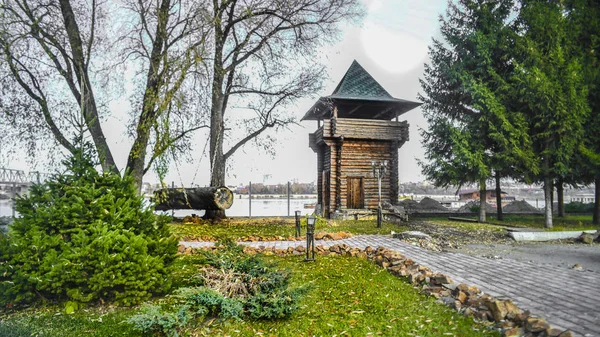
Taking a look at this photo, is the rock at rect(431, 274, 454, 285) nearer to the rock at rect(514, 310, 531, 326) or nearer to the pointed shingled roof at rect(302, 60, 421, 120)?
the rock at rect(514, 310, 531, 326)

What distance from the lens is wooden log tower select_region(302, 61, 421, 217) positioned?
20.7m

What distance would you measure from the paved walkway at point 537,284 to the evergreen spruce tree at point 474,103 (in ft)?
37.7

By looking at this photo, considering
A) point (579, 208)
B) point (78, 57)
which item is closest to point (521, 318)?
point (78, 57)

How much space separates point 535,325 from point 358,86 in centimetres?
1966

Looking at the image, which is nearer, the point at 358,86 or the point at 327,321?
the point at 327,321

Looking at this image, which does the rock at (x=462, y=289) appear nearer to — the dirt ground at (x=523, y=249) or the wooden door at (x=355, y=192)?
the dirt ground at (x=523, y=249)

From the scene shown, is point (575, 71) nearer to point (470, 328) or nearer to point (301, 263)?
point (301, 263)

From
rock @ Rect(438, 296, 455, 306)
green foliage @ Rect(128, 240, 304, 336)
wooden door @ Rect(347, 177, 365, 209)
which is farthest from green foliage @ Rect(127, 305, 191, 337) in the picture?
wooden door @ Rect(347, 177, 365, 209)

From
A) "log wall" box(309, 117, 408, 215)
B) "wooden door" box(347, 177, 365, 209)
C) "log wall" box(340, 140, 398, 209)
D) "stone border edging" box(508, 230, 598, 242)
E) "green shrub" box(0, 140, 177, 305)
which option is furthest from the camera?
"wooden door" box(347, 177, 365, 209)

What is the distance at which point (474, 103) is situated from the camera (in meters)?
→ 19.1

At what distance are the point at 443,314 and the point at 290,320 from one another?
5.76 ft

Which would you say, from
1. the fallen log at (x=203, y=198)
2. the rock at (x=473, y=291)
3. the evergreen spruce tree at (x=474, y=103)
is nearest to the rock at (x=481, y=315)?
the rock at (x=473, y=291)

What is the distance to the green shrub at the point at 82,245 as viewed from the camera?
4.58m

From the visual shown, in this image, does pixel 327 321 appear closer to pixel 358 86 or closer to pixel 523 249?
pixel 523 249
